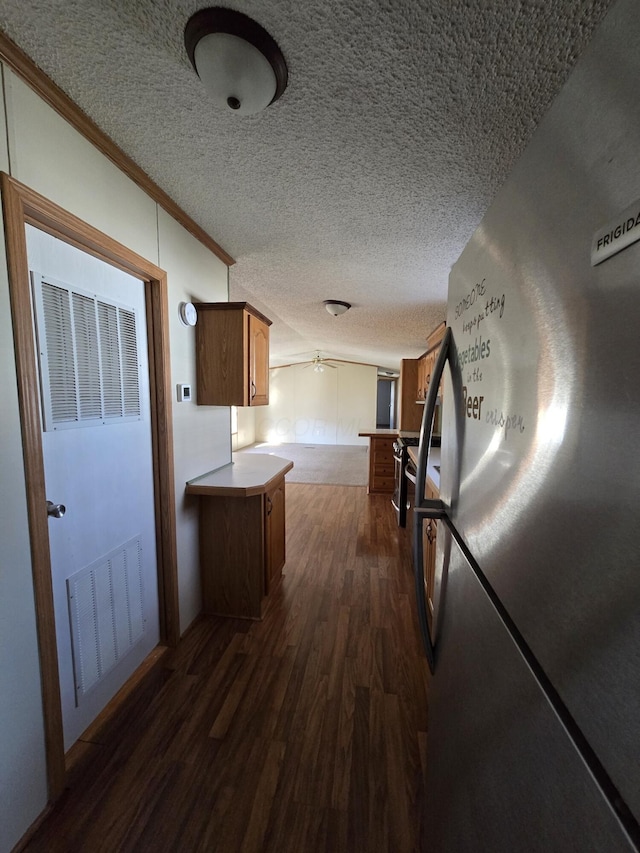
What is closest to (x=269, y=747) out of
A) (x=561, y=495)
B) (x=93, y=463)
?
(x=93, y=463)

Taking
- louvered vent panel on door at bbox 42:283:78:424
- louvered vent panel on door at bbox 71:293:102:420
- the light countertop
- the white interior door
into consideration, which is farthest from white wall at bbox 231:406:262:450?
louvered vent panel on door at bbox 42:283:78:424

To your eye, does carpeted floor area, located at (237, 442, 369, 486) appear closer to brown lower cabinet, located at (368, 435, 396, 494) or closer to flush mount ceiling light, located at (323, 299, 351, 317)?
brown lower cabinet, located at (368, 435, 396, 494)

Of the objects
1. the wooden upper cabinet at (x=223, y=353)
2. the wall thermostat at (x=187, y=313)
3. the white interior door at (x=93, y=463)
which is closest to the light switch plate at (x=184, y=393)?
the wooden upper cabinet at (x=223, y=353)

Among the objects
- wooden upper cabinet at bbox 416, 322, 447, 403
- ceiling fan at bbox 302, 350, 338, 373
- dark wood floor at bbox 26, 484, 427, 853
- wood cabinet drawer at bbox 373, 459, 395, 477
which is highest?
ceiling fan at bbox 302, 350, 338, 373

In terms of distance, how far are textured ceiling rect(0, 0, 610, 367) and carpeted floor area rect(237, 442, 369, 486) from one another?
4.29m

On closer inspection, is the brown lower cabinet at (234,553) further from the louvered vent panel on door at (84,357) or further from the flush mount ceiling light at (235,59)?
the flush mount ceiling light at (235,59)

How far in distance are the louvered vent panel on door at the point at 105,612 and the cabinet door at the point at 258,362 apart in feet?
3.76

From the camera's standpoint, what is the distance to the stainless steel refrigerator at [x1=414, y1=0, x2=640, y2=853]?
1.08 feet

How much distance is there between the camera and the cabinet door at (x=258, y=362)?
225cm

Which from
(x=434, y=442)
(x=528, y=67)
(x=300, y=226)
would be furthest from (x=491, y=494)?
(x=434, y=442)

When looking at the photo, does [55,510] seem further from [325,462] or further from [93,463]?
[325,462]

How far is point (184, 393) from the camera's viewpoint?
2.00 meters

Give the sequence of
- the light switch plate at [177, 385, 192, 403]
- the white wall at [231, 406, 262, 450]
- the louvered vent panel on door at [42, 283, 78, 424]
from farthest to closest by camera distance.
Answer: the white wall at [231, 406, 262, 450], the light switch plate at [177, 385, 192, 403], the louvered vent panel on door at [42, 283, 78, 424]

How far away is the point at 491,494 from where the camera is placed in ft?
2.03
